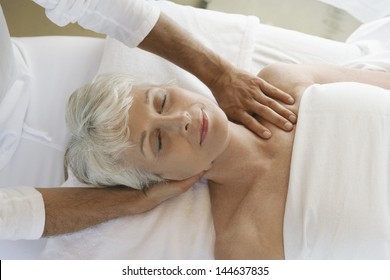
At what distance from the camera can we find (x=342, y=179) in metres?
1.17

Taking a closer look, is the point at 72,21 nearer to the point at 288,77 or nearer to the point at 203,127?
the point at 203,127

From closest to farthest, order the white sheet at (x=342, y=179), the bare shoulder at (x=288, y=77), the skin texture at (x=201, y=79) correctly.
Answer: the white sheet at (x=342, y=179), the skin texture at (x=201, y=79), the bare shoulder at (x=288, y=77)

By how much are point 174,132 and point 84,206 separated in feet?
1.12

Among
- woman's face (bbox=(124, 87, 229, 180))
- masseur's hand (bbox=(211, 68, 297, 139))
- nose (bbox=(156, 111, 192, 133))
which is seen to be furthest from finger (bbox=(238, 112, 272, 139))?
nose (bbox=(156, 111, 192, 133))

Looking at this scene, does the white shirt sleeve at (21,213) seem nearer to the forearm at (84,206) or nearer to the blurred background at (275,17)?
the forearm at (84,206)

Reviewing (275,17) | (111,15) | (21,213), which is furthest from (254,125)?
(275,17)

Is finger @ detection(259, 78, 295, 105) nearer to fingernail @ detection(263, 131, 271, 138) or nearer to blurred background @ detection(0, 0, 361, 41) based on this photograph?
fingernail @ detection(263, 131, 271, 138)

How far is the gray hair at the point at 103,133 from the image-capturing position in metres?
1.18

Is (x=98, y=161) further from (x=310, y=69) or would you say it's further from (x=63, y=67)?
(x=310, y=69)

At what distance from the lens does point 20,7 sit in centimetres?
204

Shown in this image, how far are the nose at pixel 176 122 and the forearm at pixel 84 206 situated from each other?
0.77 feet

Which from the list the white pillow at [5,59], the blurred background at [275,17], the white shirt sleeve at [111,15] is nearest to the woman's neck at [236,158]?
the white shirt sleeve at [111,15]

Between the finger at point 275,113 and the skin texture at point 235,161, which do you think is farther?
the finger at point 275,113
